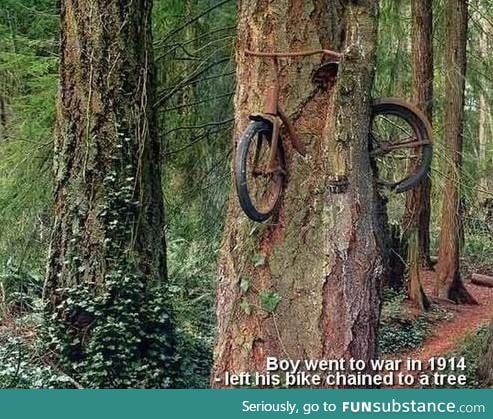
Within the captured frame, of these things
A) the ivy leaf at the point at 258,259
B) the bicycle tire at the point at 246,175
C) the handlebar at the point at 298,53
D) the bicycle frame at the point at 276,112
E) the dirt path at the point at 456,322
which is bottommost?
the dirt path at the point at 456,322

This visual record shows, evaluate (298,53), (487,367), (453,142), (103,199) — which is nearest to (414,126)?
(298,53)

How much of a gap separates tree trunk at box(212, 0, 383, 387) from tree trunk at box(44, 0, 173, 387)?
1.48 metres

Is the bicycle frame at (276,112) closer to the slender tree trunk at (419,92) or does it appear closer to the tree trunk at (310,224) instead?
the tree trunk at (310,224)

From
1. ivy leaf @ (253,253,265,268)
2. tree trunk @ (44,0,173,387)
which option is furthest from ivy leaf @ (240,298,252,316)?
tree trunk @ (44,0,173,387)

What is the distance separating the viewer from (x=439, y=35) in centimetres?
781

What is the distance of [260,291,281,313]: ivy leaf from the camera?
135 inches

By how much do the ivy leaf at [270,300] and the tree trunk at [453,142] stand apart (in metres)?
2.92

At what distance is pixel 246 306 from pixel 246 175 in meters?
0.64

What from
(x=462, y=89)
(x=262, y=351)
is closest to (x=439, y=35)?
(x=462, y=89)

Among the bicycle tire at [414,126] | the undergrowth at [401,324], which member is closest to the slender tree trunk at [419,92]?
the undergrowth at [401,324]

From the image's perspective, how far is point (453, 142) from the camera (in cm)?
730

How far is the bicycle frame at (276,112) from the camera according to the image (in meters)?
3.31

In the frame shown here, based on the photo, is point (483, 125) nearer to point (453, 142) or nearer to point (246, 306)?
point (453, 142)
